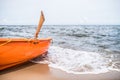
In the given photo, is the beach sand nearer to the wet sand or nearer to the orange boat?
the wet sand

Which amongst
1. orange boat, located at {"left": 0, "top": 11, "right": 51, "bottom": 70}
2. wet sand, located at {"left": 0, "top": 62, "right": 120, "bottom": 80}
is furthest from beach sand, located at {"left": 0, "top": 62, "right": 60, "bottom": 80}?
orange boat, located at {"left": 0, "top": 11, "right": 51, "bottom": 70}

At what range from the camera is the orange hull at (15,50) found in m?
3.49

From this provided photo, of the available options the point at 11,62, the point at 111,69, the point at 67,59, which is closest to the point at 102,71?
the point at 111,69

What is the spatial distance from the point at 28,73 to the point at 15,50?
2.04 feet

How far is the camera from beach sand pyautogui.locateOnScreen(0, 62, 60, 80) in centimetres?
343

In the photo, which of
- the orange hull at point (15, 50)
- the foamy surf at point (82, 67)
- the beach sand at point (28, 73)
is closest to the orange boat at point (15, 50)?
the orange hull at point (15, 50)

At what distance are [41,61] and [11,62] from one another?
4.05 ft

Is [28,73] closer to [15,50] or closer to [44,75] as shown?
[44,75]

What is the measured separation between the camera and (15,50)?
3.67m

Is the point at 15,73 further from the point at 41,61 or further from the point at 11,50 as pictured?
the point at 41,61

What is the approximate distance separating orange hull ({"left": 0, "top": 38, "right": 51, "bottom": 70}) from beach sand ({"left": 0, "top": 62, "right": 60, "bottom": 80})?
0.19 m

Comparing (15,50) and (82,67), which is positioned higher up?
(15,50)

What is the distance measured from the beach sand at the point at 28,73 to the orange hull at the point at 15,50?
19 centimetres

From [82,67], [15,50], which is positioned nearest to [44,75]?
[15,50]
